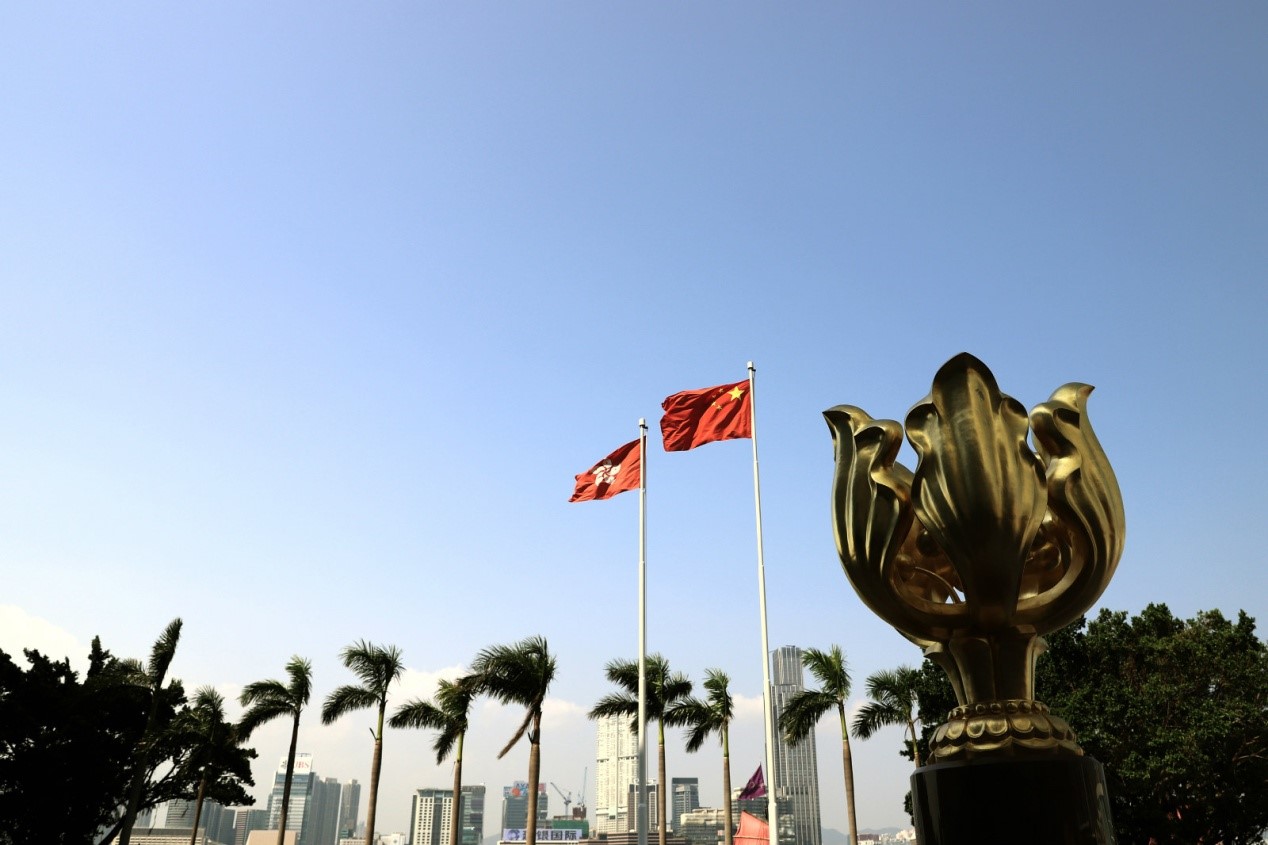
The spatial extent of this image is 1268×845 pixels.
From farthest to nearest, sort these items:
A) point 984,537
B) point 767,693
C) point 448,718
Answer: point 448,718 < point 767,693 < point 984,537

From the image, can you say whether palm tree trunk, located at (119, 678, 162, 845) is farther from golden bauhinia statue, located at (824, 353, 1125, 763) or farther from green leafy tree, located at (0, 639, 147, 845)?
golden bauhinia statue, located at (824, 353, 1125, 763)

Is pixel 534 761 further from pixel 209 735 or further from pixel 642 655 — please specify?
pixel 209 735

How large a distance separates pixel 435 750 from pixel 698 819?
162794 millimetres

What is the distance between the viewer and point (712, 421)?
1666cm

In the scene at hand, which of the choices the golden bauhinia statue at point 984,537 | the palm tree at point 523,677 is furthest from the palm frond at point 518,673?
the golden bauhinia statue at point 984,537

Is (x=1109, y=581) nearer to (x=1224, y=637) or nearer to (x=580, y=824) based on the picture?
(x=1224, y=637)

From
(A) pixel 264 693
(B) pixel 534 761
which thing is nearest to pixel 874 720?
(B) pixel 534 761

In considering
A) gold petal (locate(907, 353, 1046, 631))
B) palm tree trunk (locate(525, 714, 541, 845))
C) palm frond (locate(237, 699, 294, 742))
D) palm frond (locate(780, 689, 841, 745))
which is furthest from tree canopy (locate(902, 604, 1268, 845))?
palm frond (locate(237, 699, 294, 742))

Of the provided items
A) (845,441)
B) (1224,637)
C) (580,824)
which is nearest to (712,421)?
(845,441)

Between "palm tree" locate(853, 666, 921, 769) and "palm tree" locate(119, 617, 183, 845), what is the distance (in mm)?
17718

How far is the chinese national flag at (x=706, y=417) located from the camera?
651 inches

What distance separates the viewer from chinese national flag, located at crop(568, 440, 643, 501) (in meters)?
17.7

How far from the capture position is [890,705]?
23969mm

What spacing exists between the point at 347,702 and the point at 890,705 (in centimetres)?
1403
